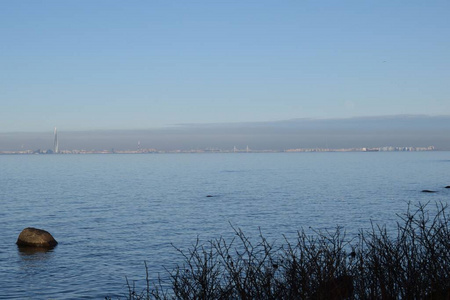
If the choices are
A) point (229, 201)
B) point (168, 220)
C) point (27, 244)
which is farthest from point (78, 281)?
point (229, 201)

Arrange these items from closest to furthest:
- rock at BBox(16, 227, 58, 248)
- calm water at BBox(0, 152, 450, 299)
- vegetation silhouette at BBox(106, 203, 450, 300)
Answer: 1. vegetation silhouette at BBox(106, 203, 450, 300)
2. calm water at BBox(0, 152, 450, 299)
3. rock at BBox(16, 227, 58, 248)

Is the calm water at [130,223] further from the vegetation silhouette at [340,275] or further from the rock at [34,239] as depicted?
the vegetation silhouette at [340,275]

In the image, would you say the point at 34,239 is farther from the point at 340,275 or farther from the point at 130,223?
the point at 340,275

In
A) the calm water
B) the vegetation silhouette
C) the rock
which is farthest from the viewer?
the rock

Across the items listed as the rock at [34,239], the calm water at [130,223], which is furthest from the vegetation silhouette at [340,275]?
the rock at [34,239]

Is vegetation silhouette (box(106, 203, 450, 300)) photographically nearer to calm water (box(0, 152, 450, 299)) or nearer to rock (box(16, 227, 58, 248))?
calm water (box(0, 152, 450, 299))

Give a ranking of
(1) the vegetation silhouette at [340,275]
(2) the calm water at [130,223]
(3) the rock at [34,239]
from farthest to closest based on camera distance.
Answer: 1. (3) the rock at [34,239]
2. (2) the calm water at [130,223]
3. (1) the vegetation silhouette at [340,275]

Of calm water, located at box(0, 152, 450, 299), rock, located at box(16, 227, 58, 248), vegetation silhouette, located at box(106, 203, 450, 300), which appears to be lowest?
calm water, located at box(0, 152, 450, 299)

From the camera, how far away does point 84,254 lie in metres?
38.1

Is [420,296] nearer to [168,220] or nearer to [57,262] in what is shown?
[57,262]

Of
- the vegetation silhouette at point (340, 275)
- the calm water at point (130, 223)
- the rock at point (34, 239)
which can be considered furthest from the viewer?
the rock at point (34, 239)

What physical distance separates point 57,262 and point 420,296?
29.3 meters

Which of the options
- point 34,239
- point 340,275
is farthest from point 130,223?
point 340,275

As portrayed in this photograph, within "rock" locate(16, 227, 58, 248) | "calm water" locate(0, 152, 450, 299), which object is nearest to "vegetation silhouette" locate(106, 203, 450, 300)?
"calm water" locate(0, 152, 450, 299)
